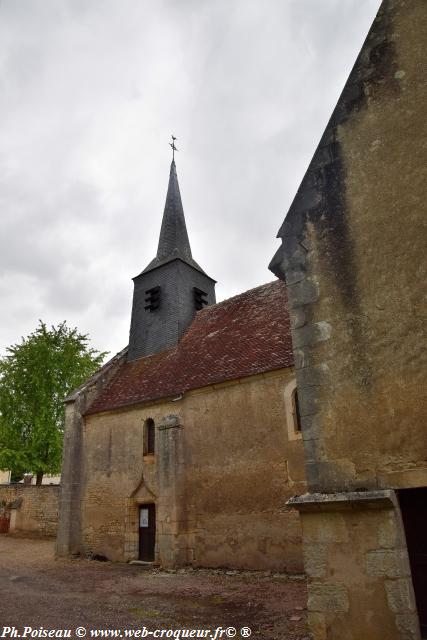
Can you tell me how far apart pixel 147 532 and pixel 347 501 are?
1122 centimetres

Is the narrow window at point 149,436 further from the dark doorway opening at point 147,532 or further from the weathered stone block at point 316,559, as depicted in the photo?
the weathered stone block at point 316,559

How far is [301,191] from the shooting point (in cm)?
616

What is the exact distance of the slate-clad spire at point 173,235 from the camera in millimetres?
20172

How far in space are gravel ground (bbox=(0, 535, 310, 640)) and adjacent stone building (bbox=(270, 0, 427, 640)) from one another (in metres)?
1.99

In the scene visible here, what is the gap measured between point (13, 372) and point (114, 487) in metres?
13.7

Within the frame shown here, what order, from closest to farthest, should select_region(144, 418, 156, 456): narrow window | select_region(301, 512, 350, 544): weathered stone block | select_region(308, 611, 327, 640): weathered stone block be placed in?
select_region(308, 611, 327, 640): weathered stone block < select_region(301, 512, 350, 544): weathered stone block < select_region(144, 418, 156, 456): narrow window

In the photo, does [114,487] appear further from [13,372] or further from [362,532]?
[13,372]

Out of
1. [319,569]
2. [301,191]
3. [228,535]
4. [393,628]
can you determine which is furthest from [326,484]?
[228,535]

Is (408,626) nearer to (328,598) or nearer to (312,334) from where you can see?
(328,598)

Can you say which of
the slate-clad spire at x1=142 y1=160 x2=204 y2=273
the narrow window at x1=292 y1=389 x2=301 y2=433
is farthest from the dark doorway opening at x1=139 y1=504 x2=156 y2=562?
the slate-clad spire at x1=142 y1=160 x2=204 y2=273

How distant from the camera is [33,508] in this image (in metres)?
21.0

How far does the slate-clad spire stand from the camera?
20172mm

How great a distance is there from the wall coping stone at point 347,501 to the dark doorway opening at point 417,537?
42 cm

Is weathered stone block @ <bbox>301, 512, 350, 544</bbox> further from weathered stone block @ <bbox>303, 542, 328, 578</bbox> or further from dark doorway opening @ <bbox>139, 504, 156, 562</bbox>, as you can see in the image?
dark doorway opening @ <bbox>139, 504, 156, 562</bbox>
